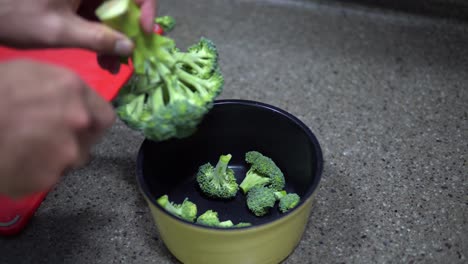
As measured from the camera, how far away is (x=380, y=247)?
860mm

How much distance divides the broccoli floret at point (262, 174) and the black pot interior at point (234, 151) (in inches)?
0.9

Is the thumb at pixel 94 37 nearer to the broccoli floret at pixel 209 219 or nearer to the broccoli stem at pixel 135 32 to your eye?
the broccoli stem at pixel 135 32

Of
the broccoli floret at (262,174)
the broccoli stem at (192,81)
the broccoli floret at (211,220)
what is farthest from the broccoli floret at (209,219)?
the broccoli stem at (192,81)

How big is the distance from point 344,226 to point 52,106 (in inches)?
→ 22.6

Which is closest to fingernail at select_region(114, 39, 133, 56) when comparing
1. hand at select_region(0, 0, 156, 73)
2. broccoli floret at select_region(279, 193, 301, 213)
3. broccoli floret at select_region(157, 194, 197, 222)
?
hand at select_region(0, 0, 156, 73)

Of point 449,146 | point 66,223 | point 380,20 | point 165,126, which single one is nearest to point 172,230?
point 165,126

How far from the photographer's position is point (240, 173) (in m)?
0.96

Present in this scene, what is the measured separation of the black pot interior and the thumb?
234 millimetres

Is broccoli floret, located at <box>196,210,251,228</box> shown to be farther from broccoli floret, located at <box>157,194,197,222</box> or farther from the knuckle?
the knuckle

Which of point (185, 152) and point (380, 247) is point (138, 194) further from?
point (380, 247)

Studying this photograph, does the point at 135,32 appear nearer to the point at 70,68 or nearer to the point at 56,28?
the point at 56,28

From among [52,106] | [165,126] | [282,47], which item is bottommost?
[282,47]

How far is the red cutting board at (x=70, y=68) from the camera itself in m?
Result: 0.89

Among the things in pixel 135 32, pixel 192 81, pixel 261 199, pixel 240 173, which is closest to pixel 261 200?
pixel 261 199
